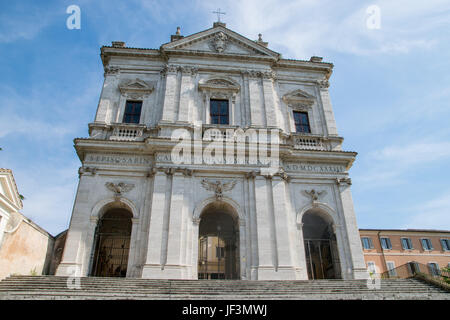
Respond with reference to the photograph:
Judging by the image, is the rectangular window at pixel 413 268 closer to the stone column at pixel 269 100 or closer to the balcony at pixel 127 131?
the stone column at pixel 269 100

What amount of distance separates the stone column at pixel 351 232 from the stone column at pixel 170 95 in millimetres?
9834

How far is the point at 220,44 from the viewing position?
20500 mm

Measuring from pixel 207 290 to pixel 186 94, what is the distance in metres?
11.3

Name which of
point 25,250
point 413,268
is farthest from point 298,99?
point 25,250

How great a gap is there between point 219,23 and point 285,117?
8.22 meters

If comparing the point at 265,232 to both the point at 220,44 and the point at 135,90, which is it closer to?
the point at 135,90

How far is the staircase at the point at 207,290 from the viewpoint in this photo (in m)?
10.0

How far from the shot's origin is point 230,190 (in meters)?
15.9

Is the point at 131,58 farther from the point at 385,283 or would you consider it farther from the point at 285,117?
the point at 385,283

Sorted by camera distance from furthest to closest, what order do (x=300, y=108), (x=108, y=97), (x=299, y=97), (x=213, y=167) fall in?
(x=299, y=97)
(x=300, y=108)
(x=108, y=97)
(x=213, y=167)

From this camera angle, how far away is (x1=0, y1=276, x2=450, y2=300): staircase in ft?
32.8

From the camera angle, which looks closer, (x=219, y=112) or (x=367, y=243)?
(x=219, y=112)

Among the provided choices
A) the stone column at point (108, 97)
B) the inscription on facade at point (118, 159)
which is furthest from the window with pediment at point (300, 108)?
the stone column at point (108, 97)

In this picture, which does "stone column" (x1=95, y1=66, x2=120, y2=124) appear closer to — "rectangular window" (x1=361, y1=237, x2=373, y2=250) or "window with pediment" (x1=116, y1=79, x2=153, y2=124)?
"window with pediment" (x1=116, y1=79, x2=153, y2=124)
